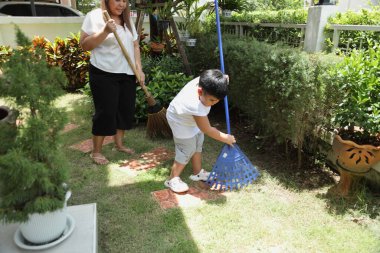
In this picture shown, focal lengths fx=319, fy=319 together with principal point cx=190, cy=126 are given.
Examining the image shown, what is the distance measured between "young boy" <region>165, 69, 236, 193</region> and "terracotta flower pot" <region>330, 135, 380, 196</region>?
2.99ft

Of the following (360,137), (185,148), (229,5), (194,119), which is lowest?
(185,148)

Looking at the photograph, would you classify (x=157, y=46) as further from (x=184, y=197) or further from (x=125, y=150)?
(x=184, y=197)

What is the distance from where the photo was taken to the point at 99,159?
341cm

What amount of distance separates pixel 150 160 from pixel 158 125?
576 mm

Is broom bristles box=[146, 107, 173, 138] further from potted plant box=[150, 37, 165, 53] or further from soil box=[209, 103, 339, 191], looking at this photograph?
potted plant box=[150, 37, 165, 53]

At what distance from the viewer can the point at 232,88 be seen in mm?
4008

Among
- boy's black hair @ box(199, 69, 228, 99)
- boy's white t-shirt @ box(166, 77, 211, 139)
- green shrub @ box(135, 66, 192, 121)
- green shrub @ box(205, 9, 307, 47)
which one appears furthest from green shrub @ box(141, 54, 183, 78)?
boy's black hair @ box(199, 69, 228, 99)

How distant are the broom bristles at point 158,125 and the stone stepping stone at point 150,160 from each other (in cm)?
27

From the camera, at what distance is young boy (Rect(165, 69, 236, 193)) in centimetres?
254

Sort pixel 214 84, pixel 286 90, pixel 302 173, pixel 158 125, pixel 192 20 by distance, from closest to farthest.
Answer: pixel 214 84, pixel 286 90, pixel 302 173, pixel 158 125, pixel 192 20

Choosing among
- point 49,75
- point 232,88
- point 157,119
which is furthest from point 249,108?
point 49,75

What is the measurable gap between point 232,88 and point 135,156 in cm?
147

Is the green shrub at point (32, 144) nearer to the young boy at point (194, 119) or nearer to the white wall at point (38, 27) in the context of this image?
the young boy at point (194, 119)

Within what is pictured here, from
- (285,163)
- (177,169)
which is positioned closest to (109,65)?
(177,169)
